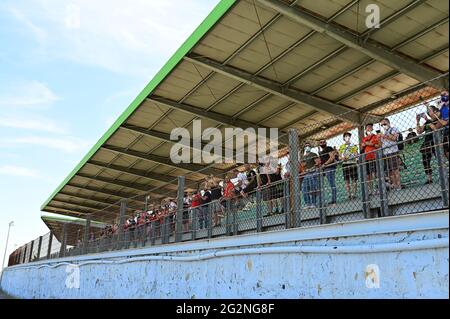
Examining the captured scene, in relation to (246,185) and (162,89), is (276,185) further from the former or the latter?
(162,89)

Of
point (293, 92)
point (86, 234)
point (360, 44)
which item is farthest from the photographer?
point (86, 234)

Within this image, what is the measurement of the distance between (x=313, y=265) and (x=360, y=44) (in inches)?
240

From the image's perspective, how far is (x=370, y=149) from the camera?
664 centimetres

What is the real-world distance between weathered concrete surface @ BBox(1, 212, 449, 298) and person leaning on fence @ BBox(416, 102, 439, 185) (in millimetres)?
1418

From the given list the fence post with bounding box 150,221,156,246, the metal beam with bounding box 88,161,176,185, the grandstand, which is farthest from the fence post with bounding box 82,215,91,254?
the metal beam with bounding box 88,161,176,185

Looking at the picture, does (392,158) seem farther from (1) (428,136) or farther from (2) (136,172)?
(2) (136,172)

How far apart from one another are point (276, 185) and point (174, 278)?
275 centimetres

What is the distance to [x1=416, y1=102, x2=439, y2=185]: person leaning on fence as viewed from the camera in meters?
5.82

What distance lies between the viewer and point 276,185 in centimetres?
759

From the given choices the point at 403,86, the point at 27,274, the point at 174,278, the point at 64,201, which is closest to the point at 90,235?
the point at 27,274

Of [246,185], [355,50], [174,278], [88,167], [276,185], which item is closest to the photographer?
[276,185]

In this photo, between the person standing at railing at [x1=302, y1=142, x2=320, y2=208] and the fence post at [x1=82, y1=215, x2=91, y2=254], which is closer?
the person standing at railing at [x1=302, y1=142, x2=320, y2=208]

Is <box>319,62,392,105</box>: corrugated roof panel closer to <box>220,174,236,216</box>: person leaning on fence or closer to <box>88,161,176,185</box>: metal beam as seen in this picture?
<box>220,174,236,216</box>: person leaning on fence

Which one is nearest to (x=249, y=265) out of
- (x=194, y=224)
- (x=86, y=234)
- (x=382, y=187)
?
(x=382, y=187)
